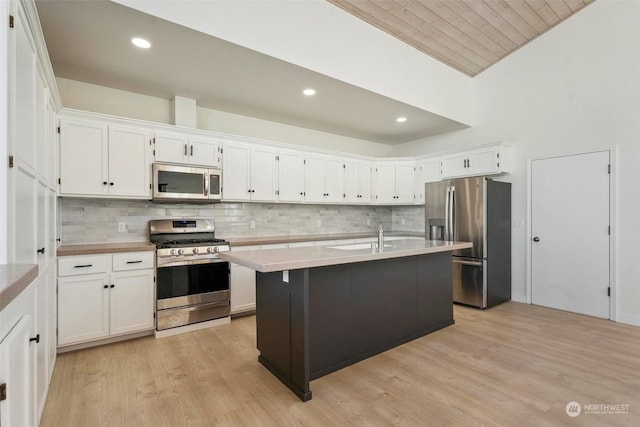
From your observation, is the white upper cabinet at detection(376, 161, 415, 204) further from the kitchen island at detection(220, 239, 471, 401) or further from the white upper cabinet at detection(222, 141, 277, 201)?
the kitchen island at detection(220, 239, 471, 401)

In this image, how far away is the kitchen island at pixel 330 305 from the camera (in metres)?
2.23

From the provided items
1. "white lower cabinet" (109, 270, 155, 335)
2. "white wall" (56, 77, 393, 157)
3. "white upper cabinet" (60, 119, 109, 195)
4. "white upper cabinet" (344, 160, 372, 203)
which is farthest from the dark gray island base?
"white wall" (56, 77, 393, 157)

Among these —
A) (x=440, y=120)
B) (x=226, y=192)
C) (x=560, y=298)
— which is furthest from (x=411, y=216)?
(x=226, y=192)

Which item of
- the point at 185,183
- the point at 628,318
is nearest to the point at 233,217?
the point at 185,183

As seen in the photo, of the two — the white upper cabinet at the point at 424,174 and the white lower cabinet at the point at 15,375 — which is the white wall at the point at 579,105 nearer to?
the white upper cabinet at the point at 424,174

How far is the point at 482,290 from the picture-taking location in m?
4.26

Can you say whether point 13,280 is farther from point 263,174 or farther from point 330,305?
point 263,174

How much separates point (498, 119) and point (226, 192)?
4154mm

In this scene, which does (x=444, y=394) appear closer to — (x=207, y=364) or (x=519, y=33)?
(x=207, y=364)

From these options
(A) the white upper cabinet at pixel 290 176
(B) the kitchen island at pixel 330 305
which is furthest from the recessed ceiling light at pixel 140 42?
(A) the white upper cabinet at pixel 290 176

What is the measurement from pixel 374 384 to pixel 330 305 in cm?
65

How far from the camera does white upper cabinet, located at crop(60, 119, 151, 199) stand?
3.08 metres

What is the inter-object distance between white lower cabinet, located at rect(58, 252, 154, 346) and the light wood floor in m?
0.19

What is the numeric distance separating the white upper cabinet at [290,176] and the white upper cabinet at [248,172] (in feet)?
0.33
